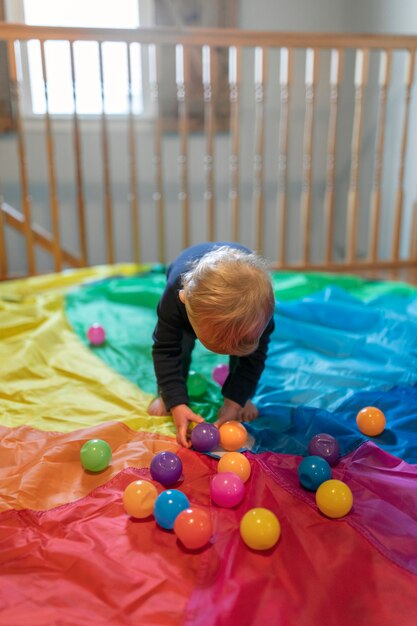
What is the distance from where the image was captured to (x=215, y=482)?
3.24 ft

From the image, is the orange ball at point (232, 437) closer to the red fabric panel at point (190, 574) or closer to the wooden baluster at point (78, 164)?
the red fabric panel at point (190, 574)

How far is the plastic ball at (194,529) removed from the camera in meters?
0.86

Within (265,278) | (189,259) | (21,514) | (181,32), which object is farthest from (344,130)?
(21,514)

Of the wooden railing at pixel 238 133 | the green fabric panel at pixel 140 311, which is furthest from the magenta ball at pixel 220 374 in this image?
the wooden railing at pixel 238 133

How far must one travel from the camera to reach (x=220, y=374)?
1.50 meters

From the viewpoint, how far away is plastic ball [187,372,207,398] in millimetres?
1406

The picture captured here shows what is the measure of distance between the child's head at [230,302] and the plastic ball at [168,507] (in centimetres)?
27

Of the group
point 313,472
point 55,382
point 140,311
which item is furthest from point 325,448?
point 140,311

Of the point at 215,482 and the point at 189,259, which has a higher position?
the point at 189,259

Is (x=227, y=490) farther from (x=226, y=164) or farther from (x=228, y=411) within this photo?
(x=226, y=164)

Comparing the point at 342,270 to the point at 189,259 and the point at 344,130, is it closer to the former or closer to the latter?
the point at 344,130

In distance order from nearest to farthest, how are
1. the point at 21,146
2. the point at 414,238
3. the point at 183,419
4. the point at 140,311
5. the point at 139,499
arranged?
the point at 139,499, the point at 183,419, the point at 140,311, the point at 21,146, the point at 414,238

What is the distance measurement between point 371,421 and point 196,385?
1.48 feet

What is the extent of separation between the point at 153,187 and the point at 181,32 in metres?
1.29
